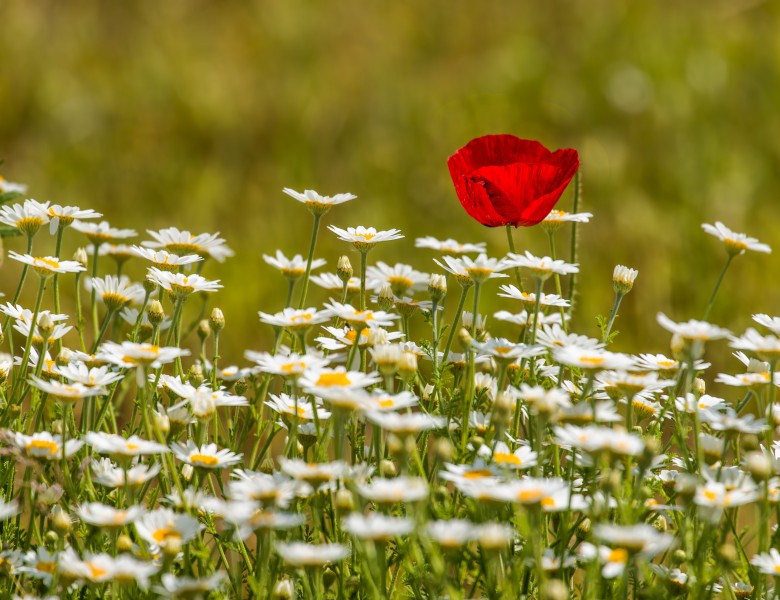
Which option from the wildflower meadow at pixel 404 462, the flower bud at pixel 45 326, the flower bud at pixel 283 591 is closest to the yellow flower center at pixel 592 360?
the wildflower meadow at pixel 404 462

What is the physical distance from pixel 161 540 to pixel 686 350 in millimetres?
520

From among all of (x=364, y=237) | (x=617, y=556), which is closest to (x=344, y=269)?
(x=364, y=237)

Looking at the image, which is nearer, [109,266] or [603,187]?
[109,266]

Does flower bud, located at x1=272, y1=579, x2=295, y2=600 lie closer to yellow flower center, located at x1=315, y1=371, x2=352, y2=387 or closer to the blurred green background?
yellow flower center, located at x1=315, y1=371, x2=352, y2=387

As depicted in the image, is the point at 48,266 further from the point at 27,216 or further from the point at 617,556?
the point at 617,556

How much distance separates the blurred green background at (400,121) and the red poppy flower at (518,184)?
120 centimetres

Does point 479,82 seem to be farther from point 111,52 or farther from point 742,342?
point 742,342

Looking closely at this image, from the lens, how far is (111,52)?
409cm

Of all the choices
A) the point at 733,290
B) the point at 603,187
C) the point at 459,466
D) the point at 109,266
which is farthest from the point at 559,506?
the point at 603,187

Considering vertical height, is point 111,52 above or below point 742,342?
above

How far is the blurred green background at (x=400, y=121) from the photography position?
9.37ft

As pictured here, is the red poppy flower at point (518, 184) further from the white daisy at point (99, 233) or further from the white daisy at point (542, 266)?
the white daisy at point (99, 233)

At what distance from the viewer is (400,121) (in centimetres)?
356

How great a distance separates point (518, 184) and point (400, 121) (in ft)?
7.58
